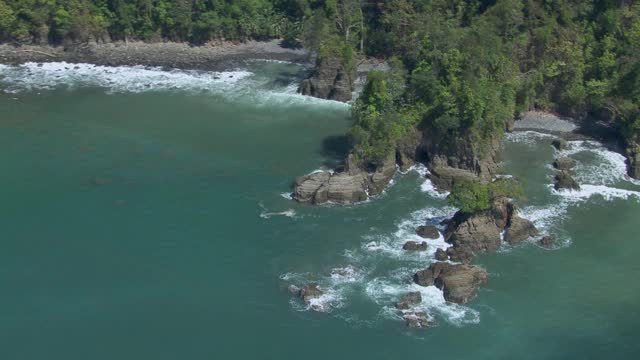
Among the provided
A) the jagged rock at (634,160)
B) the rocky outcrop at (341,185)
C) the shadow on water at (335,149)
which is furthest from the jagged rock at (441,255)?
the jagged rock at (634,160)

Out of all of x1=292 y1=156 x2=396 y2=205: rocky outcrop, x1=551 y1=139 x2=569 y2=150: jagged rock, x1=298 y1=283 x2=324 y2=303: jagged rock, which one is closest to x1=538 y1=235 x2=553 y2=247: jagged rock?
x1=292 y1=156 x2=396 y2=205: rocky outcrop

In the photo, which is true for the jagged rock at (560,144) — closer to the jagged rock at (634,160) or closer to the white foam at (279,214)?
the jagged rock at (634,160)

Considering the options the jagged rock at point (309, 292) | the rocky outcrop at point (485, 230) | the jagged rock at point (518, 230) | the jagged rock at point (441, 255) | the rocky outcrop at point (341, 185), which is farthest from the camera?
the rocky outcrop at point (341, 185)

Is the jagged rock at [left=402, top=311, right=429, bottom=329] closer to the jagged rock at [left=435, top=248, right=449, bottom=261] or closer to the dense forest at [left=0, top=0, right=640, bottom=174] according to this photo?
the jagged rock at [left=435, top=248, right=449, bottom=261]

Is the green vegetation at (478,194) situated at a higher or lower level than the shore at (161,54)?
lower

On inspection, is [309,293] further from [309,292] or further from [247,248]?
[247,248]

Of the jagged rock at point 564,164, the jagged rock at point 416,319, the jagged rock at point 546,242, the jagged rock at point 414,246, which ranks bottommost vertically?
the jagged rock at point 416,319

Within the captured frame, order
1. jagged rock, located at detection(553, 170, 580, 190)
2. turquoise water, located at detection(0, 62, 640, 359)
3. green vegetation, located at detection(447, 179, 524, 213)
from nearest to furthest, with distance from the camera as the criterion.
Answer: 1. turquoise water, located at detection(0, 62, 640, 359)
2. green vegetation, located at detection(447, 179, 524, 213)
3. jagged rock, located at detection(553, 170, 580, 190)
